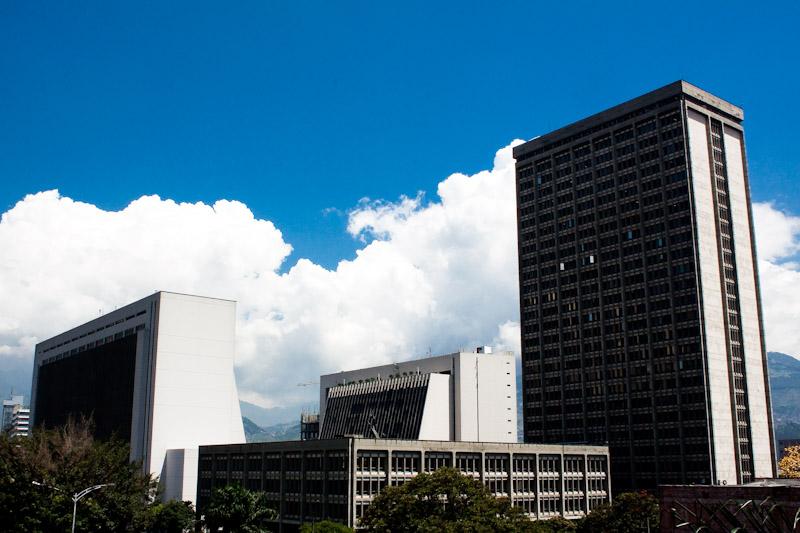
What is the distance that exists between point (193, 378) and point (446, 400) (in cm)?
5347

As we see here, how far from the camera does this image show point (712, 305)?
167 metres

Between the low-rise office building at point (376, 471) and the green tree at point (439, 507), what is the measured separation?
68.6 feet

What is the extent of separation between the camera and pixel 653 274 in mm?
174000

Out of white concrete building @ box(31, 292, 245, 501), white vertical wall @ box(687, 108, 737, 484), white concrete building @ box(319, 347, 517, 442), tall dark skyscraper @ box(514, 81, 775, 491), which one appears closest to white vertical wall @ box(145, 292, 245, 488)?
white concrete building @ box(31, 292, 245, 501)

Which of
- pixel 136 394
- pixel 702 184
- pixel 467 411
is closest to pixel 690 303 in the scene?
pixel 702 184

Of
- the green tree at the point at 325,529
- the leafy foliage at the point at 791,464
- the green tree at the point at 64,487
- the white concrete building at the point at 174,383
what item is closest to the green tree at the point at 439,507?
the green tree at the point at 325,529

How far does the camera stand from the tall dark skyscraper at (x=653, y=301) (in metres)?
165

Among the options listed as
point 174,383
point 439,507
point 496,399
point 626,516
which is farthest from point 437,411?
point 439,507

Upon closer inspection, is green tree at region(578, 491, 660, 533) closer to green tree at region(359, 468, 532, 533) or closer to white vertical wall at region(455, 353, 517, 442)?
green tree at region(359, 468, 532, 533)

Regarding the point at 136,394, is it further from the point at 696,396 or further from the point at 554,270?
the point at 696,396

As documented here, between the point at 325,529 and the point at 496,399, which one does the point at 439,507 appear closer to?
the point at 325,529

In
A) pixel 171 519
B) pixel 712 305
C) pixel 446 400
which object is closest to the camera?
pixel 171 519

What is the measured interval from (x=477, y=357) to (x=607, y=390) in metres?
28.0

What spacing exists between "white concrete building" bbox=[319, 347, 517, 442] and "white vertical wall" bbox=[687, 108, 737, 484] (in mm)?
41321
